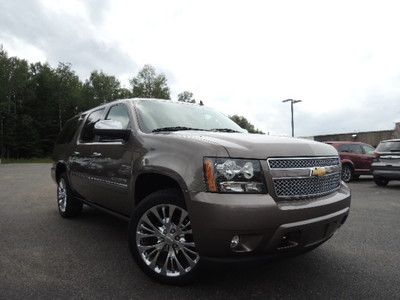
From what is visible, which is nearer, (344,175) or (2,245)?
(2,245)

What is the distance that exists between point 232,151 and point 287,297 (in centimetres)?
129

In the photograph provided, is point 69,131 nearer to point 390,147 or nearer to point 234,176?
point 234,176

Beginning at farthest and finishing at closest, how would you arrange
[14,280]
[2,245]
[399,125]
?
[399,125] < [2,245] < [14,280]

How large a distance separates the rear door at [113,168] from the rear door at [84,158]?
0.57 ft

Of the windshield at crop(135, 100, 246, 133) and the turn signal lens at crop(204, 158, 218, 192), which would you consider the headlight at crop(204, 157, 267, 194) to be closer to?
the turn signal lens at crop(204, 158, 218, 192)

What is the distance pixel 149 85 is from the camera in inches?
2977

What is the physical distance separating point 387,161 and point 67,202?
9590 mm

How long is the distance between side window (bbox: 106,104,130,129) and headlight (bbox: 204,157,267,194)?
1.69 meters

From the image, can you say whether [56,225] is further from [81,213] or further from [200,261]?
[200,261]

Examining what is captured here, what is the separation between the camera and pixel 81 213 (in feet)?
22.6

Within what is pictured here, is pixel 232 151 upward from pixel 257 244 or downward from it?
upward

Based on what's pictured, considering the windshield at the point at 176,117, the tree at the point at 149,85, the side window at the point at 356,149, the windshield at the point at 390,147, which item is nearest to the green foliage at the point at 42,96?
the tree at the point at 149,85

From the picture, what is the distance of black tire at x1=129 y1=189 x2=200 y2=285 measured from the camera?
3.45 meters

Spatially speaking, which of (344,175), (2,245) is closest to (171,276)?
(2,245)
